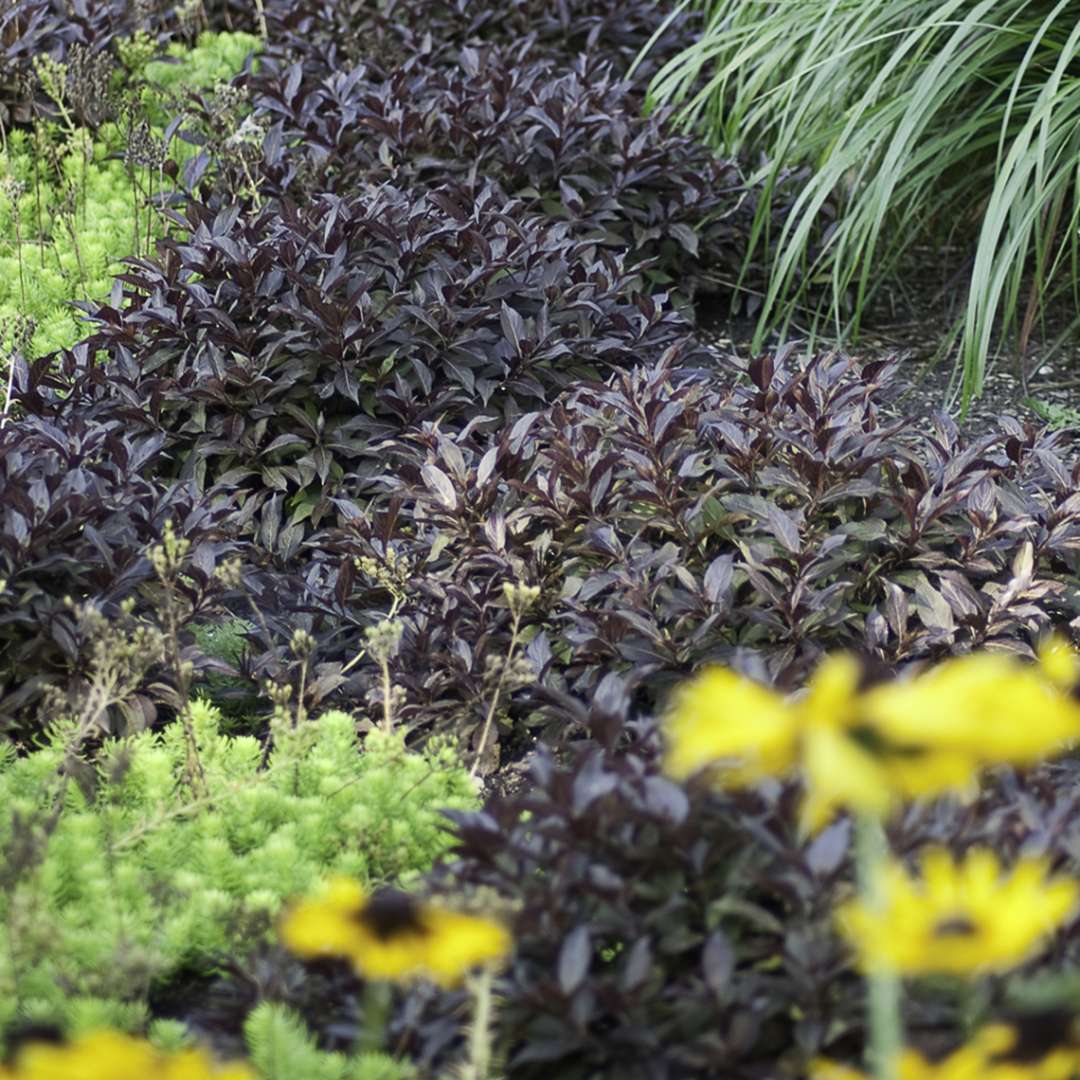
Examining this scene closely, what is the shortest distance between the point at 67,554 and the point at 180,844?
2.26ft

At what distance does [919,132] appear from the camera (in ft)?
12.6

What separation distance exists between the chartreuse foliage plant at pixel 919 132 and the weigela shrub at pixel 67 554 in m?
1.63

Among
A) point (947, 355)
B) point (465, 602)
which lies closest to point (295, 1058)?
point (465, 602)

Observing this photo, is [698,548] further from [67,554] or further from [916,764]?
[916,764]

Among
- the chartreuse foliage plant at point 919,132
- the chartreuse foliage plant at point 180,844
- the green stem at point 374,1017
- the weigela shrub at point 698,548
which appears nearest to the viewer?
the green stem at point 374,1017

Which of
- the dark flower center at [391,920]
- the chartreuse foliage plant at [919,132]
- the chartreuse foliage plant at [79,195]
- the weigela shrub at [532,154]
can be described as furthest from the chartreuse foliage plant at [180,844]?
the weigela shrub at [532,154]

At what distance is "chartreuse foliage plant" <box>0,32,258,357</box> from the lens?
412 centimetres

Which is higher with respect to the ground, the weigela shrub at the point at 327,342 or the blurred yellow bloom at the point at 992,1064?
the blurred yellow bloom at the point at 992,1064

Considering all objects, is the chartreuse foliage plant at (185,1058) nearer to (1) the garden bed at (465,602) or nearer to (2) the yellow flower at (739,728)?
(1) the garden bed at (465,602)

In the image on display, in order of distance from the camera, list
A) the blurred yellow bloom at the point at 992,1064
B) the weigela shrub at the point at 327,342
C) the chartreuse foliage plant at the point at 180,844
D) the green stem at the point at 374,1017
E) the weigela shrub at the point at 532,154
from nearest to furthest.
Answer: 1. the blurred yellow bloom at the point at 992,1064
2. the green stem at the point at 374,1017
3. the chartreuse foliage plant at the point at 180,844
4. the weigela shrub at the point at 327,342
5. the weigela shrub at the point at 532,154

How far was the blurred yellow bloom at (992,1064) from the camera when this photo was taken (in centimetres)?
120

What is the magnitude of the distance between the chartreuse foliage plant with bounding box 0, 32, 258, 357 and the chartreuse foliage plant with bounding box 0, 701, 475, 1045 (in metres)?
1.51

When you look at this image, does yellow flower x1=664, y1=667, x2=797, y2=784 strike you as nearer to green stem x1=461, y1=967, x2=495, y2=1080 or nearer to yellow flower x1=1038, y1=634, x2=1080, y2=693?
green stem x1=461, y1=967, x2=495, y2=1080

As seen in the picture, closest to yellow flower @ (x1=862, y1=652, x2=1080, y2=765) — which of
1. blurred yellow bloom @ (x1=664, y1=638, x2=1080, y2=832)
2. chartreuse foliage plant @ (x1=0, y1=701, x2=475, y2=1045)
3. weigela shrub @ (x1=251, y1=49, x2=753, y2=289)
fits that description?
blurred yellow bloom @ (x1=664, y1=638, x2=1080, y2=832)
